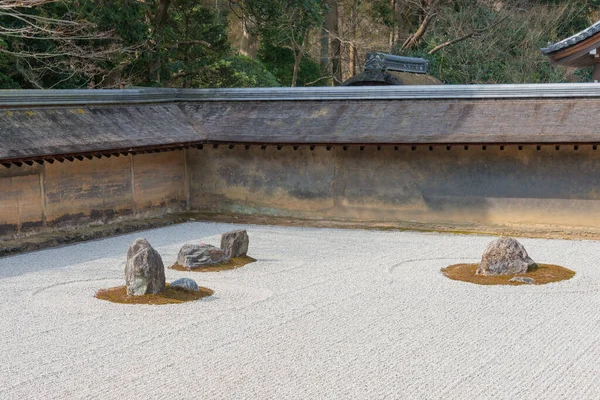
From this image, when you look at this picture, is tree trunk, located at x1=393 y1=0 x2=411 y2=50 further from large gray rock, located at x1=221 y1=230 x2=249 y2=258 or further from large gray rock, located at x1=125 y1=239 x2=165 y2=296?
large gray rock, located at x1=125 y1=239 x2=165 y2=296

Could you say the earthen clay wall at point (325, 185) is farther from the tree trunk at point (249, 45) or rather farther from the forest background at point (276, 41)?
the tree trunk at point (249, 45)

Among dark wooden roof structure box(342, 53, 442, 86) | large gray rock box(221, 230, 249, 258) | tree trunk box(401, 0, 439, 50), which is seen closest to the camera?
large gray rock box(221, 230, 249, 258)

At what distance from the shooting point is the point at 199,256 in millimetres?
13750

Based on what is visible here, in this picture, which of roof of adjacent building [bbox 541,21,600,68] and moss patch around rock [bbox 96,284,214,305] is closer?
moss patch around rock [bbox 96,284,214,305]

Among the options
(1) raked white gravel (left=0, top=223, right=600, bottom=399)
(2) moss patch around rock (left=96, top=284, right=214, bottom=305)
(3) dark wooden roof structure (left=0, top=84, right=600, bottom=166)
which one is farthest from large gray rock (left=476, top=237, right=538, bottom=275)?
(2) moss patch around rock (left=96, top=284, right=214, bottom=305)

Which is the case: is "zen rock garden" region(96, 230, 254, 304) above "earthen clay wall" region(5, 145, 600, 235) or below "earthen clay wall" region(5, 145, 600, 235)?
below

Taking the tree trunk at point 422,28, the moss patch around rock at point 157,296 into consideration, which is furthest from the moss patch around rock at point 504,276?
the tree trunk at point 422,28

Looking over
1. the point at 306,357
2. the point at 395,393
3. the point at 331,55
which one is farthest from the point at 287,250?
the point at 331,55

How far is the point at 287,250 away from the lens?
15391 mm

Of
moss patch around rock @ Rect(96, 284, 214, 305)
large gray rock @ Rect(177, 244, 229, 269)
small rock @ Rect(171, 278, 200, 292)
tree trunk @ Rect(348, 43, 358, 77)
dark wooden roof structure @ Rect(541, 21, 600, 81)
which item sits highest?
tree trunk @ Rect(348, 43, 358, 77)

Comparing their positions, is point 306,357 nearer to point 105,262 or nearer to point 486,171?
point 105,262

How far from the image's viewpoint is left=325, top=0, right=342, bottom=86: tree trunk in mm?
32641

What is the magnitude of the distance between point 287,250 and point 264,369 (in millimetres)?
6883

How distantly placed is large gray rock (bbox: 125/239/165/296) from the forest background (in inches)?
390
